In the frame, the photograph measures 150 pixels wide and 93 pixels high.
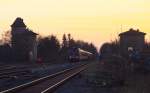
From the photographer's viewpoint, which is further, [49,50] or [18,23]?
[18,23]

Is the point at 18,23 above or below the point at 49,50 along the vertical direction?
above

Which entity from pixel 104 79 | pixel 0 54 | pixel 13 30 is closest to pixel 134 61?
pixel 104 79

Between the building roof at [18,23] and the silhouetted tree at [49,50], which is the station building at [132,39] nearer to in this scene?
the building roof at [18,23]

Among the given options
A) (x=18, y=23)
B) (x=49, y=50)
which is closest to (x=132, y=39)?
(x=18, y=23)

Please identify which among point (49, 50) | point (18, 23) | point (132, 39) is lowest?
point (49, 50)

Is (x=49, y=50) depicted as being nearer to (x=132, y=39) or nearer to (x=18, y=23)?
(x=18, y=23)

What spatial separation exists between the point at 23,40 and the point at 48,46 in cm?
858

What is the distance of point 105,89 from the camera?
28828 mm

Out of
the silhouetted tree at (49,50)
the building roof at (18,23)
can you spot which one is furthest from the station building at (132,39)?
the silhouetted tree at (49,50)

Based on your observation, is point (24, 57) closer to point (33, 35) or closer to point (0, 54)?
point (0, 54)

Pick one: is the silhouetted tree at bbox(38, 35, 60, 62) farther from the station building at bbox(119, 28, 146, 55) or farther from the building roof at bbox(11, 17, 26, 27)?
the station building at bbox(119, 28, 146, 55)

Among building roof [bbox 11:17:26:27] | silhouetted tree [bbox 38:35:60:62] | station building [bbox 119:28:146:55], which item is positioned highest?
building roof [bbox 11:17:26:27]

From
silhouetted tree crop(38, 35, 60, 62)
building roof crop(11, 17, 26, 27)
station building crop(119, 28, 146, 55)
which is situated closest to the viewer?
silhouetted tree crop(38, 35, 60, 62)

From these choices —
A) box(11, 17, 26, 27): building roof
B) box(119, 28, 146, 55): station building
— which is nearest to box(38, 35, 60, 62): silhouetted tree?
box(11, 17, 26, 27): building roof
